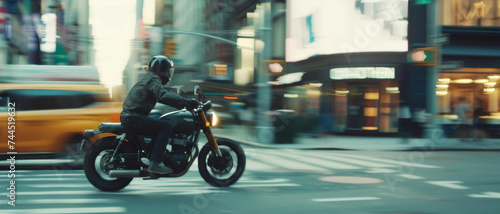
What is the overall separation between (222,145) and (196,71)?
6135 cm

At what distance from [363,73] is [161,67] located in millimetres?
19043

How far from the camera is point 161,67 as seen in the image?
23.2ft

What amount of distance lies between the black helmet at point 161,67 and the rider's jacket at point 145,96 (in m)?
0.12

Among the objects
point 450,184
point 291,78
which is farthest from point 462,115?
point 450,184

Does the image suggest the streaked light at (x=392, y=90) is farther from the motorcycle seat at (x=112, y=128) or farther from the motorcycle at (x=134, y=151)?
the motorcycle seat at (x=112, y=128)

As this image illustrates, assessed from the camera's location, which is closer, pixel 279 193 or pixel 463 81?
pixel 279 193

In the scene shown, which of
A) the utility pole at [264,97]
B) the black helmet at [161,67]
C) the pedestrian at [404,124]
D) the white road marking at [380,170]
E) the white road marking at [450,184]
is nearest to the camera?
the black helmet at [161,67]

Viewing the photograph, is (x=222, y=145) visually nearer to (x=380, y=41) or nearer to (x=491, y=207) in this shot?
(x=491, y=207)

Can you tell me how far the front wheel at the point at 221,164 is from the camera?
7.48m

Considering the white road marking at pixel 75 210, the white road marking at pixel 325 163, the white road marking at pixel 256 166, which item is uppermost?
the white road marking at pixel 75 210

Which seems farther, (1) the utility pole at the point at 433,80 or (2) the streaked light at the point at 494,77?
(2) the streaked light at the point at 494,77

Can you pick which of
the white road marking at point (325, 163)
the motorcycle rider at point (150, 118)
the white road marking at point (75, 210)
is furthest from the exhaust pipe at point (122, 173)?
the white road marking at point (325, 163)

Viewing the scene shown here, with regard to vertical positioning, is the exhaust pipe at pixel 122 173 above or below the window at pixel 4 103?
below

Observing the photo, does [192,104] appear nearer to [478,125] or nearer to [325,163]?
[325,163]
